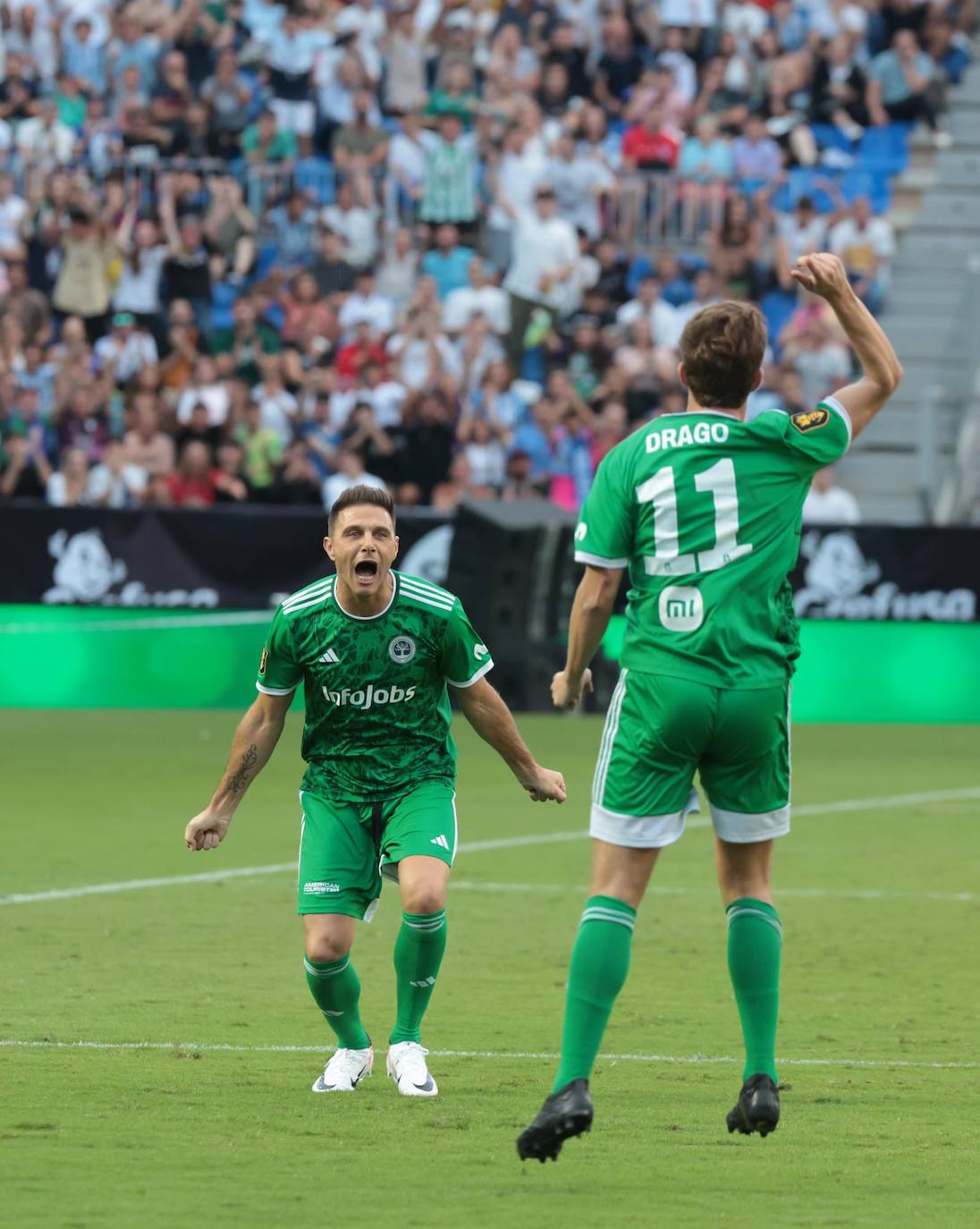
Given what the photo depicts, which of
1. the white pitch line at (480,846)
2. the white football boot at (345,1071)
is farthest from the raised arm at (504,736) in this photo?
the white pitch line at (480,846)

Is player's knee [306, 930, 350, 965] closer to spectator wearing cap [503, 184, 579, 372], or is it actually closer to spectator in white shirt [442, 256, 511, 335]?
spectator in white shirt [442, 256, 511, 335]

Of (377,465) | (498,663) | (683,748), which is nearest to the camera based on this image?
(683,748)

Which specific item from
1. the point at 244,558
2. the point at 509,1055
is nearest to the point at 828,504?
the point at 244,558

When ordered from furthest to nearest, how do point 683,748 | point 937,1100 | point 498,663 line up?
point 498,663
point 937,1100
point 683,748

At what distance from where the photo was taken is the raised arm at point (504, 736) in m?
6.73

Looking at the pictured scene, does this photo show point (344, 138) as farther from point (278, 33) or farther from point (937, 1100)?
point (937, 1100)

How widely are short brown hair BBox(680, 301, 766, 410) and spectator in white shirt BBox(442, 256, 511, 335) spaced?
1863 cm

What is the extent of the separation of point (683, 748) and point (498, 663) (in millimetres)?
14576

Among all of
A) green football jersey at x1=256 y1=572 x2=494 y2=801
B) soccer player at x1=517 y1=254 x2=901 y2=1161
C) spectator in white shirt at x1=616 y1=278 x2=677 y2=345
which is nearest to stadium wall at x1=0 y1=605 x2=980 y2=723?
spectator in white shirt at x1=616 y1=278 x2=677 y2=345

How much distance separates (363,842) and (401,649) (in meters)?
0.56

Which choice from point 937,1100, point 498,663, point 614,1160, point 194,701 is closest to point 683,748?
point 614,1160

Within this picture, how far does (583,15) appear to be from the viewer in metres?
27.5

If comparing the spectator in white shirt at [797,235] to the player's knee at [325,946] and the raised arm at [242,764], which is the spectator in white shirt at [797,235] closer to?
the raised arm at [242,764]

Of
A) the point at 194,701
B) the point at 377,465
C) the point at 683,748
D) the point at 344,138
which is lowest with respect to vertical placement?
the point at 194,701
